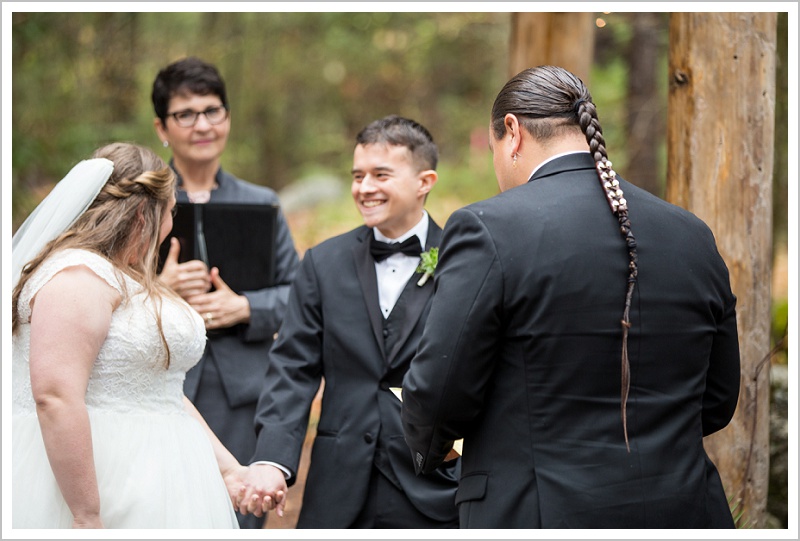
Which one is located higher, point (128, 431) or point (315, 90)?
point (315, 90)

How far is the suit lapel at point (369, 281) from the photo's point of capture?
3.72m

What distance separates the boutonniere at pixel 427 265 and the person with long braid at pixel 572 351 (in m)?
1.13

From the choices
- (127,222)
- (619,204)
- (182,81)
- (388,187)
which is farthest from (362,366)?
(182,81)

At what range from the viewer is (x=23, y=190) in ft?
31.6

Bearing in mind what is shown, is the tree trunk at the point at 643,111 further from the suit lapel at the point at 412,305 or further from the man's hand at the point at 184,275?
Answer: the suit lapel at the point at 412,305

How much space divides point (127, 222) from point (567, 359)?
1.71 metres

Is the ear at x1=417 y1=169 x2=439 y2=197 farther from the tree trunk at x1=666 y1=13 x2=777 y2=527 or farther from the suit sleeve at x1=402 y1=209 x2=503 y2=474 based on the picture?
the suit sleeve at x1=402 y1=209 x2=503 y2=474

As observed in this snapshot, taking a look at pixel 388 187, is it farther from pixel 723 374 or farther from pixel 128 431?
pixel 723 374

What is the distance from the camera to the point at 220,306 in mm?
4410

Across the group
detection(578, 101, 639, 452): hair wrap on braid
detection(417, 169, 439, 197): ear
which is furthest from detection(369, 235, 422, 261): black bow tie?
detection(578, 101, 639, 452): hair wrap on braid

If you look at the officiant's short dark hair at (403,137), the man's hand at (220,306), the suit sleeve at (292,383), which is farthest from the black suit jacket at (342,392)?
the man's hand at (220,306)

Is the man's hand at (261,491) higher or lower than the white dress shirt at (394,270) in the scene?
lower

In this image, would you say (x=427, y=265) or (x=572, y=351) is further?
(x=427, y=265)

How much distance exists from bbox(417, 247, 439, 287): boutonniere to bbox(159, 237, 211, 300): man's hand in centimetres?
126
